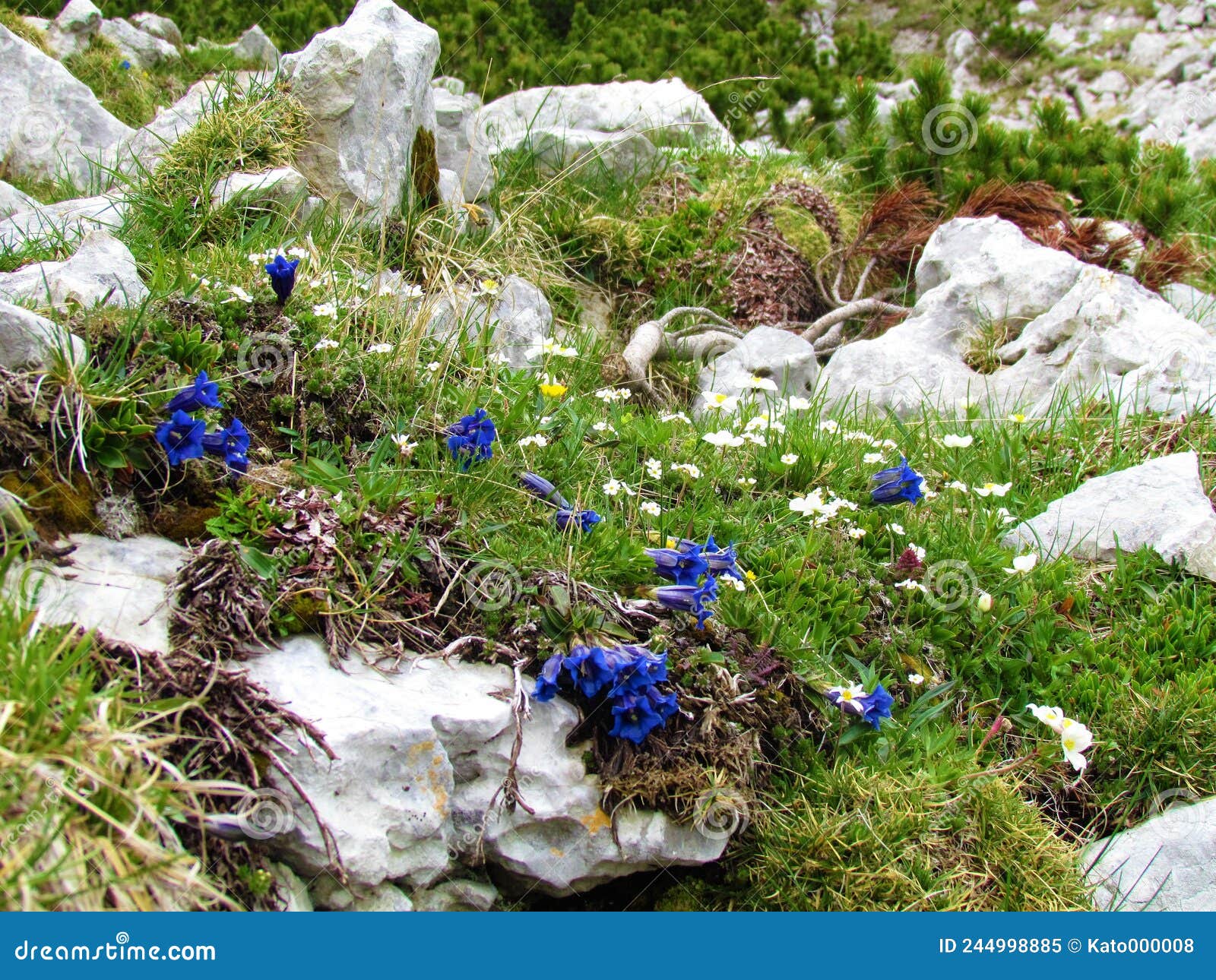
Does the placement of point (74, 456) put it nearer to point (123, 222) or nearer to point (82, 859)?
point (82, 859)

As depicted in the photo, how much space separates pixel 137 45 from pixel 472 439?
268 inches

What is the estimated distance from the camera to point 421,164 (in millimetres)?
5199

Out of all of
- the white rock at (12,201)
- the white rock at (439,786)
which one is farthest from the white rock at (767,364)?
the white rock at (12,201)

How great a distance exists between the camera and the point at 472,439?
10.4 ft

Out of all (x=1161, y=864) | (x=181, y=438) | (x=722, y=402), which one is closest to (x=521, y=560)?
(x=181, y=438)

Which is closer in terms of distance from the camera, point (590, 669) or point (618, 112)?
point (590, 669)

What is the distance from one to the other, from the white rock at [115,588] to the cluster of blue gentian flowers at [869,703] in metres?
1.77

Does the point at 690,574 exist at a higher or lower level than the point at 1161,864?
higher

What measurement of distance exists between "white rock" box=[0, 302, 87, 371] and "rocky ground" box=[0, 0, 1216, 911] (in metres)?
0.01

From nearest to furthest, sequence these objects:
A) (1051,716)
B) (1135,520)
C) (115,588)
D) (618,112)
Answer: (115,588) < (1051,716) < (1135,520) < (618,112)

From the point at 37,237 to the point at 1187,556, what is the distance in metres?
4.41

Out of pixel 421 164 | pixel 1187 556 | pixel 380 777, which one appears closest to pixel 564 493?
pixel 380 777

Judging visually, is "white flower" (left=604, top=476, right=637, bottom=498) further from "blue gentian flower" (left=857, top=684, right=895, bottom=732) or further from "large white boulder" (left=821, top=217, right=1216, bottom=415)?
"large white boulder" (left=821, top=217, right=1216, bottom=415)

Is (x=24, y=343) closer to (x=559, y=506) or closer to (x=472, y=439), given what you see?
(x=472, y=439)
